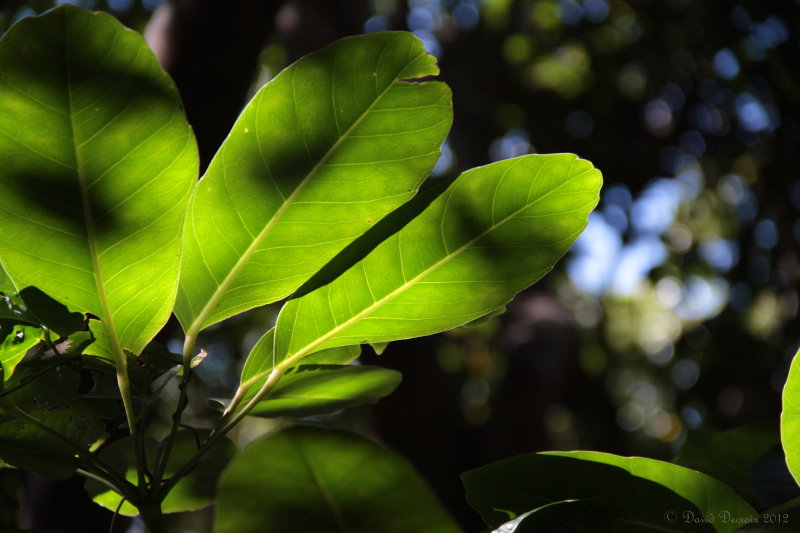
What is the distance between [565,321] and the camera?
3.57m

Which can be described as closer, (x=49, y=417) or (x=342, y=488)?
(x=342, y=488)

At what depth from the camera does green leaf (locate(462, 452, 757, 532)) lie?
1.53ft

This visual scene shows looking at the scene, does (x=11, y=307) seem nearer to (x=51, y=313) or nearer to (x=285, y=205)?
(x=51, y=313)

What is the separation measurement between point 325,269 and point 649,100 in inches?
161

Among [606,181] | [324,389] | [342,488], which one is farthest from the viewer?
[606,181]

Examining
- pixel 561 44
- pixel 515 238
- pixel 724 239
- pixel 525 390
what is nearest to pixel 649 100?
pixel 561 44

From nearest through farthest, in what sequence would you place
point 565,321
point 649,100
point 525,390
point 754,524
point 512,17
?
1. point 754,524
2. point 525,390
3. point 565,321
4. point 649,100
5. point 512,17


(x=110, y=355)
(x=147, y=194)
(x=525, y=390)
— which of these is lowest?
(x=525, y=390)

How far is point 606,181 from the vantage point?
375 cm

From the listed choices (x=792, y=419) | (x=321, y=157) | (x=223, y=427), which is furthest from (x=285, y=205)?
(x=792, y=419)

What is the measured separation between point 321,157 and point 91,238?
0.51 ft

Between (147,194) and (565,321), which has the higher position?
(147,194)

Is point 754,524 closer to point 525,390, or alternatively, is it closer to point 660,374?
point 525,390

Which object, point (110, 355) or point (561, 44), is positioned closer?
point (110, 355)
